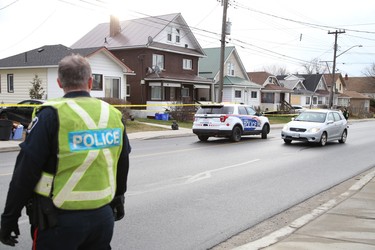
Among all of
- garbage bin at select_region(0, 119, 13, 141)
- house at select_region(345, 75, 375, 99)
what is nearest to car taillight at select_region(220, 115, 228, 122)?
garbage bin at select_region(0, 119, 13, 141)

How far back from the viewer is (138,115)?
35625mm

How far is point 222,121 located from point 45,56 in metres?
17.5

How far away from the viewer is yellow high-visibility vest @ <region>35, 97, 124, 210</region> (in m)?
2.60

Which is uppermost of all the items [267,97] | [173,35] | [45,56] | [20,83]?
[173,35]

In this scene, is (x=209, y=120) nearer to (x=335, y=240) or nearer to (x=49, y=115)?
(x=335, y=240)

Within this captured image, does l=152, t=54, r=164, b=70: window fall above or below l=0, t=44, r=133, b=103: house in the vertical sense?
above

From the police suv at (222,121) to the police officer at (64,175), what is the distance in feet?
51.8

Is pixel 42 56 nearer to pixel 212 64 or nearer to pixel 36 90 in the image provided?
pixel 36 90

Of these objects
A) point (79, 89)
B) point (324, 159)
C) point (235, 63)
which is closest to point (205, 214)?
point (79, 89)

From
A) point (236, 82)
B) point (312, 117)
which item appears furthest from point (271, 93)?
point (312, 117)

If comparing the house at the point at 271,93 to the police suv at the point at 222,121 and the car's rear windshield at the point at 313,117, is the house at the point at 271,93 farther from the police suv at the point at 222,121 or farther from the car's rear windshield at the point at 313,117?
the police suv at the point at 222,121

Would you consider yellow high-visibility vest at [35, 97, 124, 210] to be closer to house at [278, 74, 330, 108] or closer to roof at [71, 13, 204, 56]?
roof at [71, 13, 204, 56]

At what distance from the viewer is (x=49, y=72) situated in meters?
29.0

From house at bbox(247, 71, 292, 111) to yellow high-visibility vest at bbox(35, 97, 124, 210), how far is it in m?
53.6
